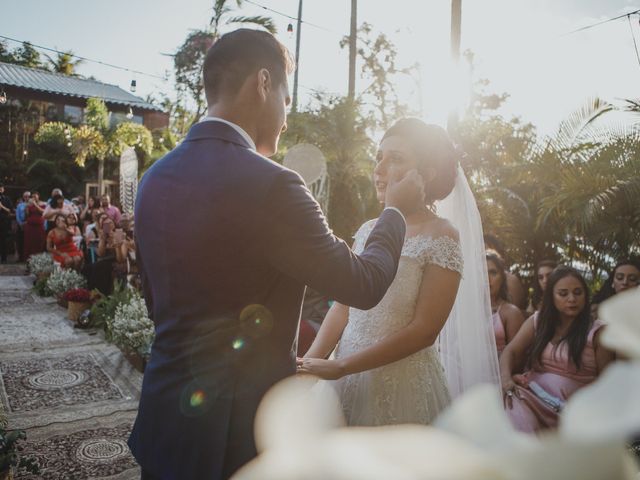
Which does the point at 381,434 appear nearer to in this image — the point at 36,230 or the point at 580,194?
the point at 580,194

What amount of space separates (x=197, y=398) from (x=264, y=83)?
3.03ft

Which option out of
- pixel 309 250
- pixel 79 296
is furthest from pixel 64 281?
pixel 309 250

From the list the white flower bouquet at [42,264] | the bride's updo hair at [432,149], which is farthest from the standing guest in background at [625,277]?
the white flower bouquet at [42,264]

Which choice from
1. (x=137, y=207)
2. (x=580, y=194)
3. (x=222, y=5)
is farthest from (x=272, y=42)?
(x=222, y=5)

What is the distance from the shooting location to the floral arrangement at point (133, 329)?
19.8 ft

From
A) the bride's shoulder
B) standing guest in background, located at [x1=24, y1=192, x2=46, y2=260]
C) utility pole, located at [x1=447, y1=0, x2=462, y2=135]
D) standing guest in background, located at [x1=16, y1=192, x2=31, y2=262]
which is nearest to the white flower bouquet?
standing guest in background, located at [x1=24, y1=192, x2=46, y2=260]

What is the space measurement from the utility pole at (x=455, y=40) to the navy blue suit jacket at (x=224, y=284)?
711 centimetres

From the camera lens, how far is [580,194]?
630 centimetres

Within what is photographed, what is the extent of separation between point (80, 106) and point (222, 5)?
54.6 ft

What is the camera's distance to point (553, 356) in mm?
3824

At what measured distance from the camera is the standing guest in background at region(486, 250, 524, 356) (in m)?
4.39

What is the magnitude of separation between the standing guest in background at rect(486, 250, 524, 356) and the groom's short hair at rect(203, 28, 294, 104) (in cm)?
352

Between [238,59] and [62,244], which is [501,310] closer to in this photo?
[238,59]

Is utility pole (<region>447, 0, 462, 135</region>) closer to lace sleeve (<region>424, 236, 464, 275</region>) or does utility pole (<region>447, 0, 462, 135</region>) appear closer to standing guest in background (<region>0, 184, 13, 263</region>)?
lace sleeve (<region>424, 236, 464, 275</region>)
